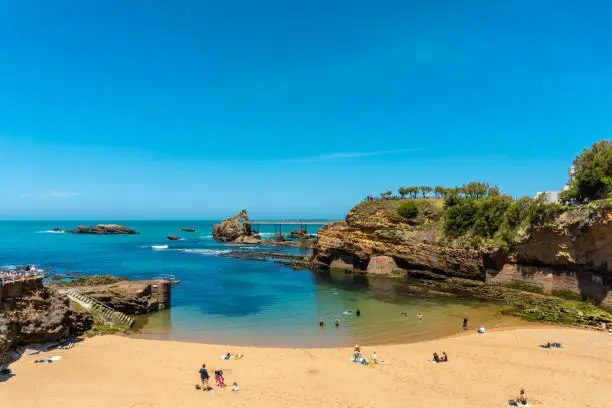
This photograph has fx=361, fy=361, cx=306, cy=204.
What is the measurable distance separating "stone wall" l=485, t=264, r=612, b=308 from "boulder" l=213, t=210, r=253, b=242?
263 feet

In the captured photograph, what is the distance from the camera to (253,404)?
597 inches

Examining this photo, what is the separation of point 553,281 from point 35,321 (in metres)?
40.7

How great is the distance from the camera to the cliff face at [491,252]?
30.5 meters

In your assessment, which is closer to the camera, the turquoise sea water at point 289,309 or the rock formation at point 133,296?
the turquoise sea water at point 289,309

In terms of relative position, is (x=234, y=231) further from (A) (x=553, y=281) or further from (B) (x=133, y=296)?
(A) (x=553, y=281)

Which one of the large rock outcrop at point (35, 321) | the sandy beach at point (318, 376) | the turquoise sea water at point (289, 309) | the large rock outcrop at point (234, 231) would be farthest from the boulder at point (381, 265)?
the large rock outcrop at point (234, 231)

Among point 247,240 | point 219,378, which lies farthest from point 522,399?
point 247,240

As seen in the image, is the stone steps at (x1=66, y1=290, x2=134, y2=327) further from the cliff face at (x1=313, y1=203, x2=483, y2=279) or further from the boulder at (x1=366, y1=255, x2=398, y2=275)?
the boulder at (x1=366, y1=255, x2=398, y2=275)

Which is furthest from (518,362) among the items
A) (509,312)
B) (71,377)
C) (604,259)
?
(71,377)

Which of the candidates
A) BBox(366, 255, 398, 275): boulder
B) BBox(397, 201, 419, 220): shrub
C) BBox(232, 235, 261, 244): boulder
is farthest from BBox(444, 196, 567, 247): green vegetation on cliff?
BBox(232, 235, 261, 244): boulder

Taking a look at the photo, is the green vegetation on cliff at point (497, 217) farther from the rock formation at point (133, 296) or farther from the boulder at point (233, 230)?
the boulder at point (233, 230)

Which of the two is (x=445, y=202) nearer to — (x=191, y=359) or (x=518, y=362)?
(x=518, y=362)

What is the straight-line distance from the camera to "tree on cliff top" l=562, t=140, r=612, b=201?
33656 mm

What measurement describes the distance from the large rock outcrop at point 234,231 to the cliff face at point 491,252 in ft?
174
